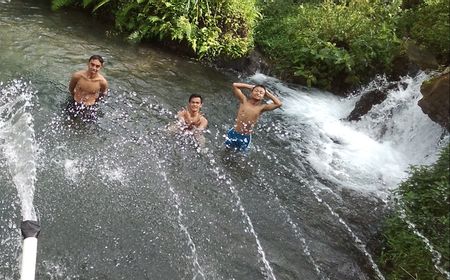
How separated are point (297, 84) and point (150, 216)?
22.6 ft

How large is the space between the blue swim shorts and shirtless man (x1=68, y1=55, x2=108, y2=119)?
89.9 inches

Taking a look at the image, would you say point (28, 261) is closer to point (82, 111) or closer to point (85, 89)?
point (82, 111)

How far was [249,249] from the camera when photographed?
570 cm

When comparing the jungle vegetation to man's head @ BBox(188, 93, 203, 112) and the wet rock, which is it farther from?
man's head @ BBox(188, 93, 203, 112)

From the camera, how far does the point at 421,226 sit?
5461 millimetres

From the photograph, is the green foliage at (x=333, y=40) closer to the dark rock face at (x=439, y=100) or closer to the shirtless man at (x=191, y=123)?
the shirtless man at (x=191, y=123)

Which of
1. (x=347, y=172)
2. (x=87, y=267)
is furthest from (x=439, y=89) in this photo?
(x=87, y=267)

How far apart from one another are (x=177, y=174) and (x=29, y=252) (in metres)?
4.34

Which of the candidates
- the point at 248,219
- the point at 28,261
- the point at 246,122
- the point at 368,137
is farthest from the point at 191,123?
the point at 28,261

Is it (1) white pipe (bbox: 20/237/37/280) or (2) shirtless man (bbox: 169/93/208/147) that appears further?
(2) shirtless man (bbox: 169/93/208/147)

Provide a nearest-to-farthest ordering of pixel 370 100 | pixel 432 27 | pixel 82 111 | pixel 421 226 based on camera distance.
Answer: pixel 421 226 < pixel 82 111 < pixel 432 27 < pixel 370 100

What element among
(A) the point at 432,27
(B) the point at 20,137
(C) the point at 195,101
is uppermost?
(A) the point at 432,27

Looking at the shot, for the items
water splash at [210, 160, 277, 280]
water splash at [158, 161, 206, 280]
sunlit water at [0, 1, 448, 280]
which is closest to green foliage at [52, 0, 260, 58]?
sunlit water at [0, 1, 448, 280]

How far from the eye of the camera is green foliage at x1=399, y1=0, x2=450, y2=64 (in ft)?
28.2
